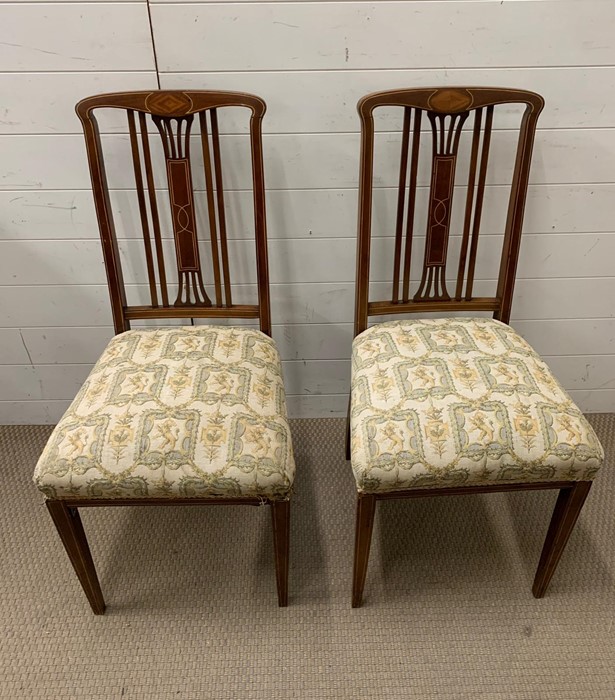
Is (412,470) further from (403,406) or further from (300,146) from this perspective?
(300,146)

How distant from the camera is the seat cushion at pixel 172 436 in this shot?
1016 mm

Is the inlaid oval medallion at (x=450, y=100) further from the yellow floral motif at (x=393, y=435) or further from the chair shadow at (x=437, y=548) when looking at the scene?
the chair shadow at (x=437, y=548)

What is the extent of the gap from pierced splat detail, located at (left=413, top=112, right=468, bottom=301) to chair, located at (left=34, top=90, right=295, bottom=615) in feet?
1.23

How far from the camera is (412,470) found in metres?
1.02

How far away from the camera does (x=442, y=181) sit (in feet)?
4.06

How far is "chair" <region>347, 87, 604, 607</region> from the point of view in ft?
3.39

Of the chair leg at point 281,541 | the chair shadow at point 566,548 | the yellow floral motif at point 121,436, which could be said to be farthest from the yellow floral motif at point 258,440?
the chair shadow at point 566,548

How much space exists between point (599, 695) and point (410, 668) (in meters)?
0.37

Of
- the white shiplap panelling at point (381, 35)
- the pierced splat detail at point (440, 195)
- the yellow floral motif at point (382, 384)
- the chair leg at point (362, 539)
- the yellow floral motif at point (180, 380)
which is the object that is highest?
the white shiplap panelling at point (381, 35)

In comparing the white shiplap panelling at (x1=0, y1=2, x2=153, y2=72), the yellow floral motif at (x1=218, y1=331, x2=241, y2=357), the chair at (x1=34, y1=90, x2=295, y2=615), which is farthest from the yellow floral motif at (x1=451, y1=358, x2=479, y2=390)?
the white shiplap panelling at (x1=0, y1=2, x2=153, y2=72)

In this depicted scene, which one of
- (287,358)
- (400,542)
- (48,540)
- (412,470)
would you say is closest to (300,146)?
(287,358)

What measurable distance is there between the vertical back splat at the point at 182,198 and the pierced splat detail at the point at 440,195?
52cm

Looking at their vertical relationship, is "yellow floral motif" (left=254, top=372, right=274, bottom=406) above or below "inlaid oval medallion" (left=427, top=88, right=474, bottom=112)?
below

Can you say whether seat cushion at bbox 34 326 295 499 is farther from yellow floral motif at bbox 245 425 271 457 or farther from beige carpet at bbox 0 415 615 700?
beige carpet at bbox 0 415 615 700
